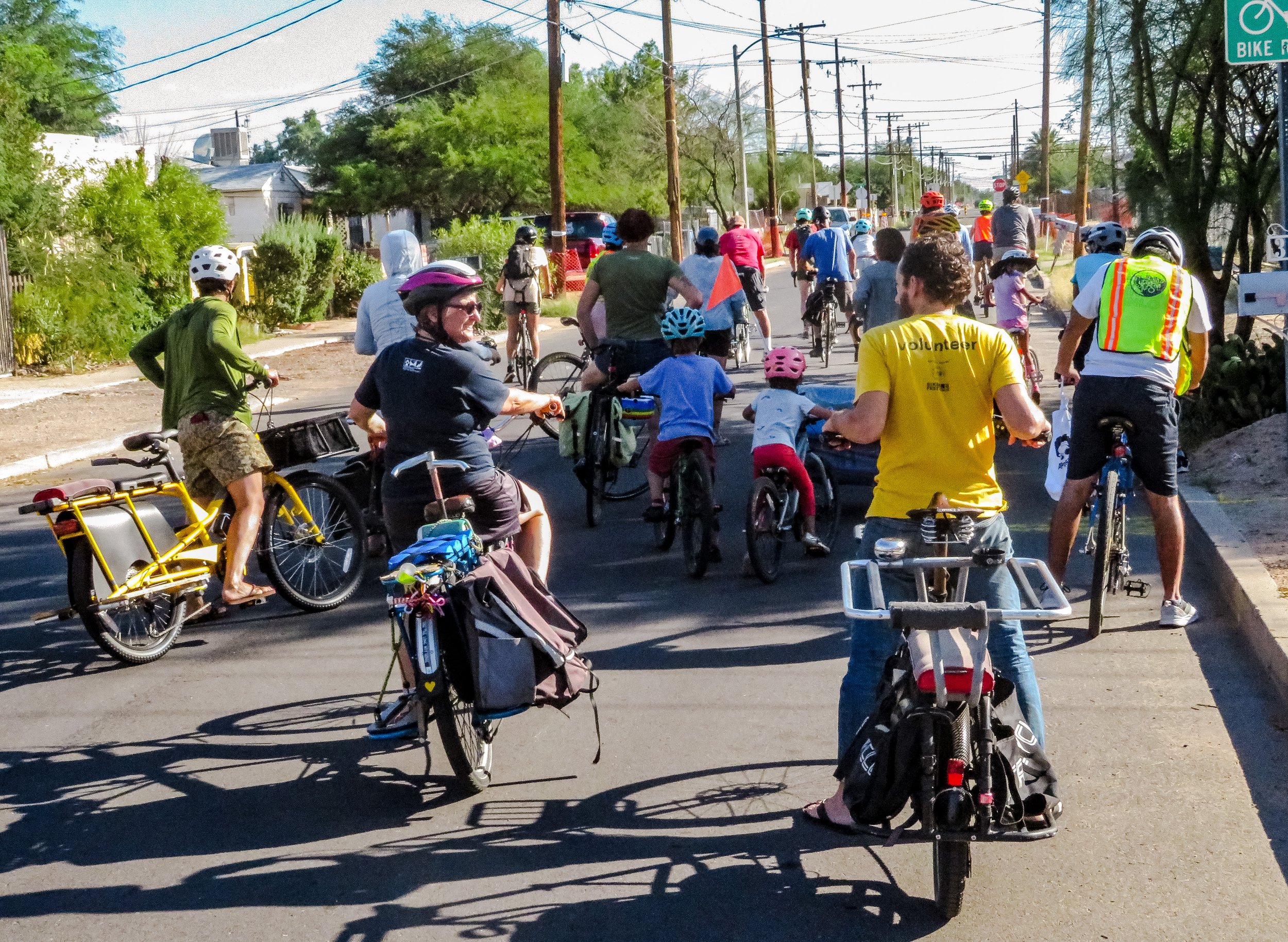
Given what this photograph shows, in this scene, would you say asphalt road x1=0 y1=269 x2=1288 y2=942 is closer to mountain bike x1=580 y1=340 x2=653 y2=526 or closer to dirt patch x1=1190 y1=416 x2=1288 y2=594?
dirt patch x1=1190 y1=416 x2=1288 y2=594

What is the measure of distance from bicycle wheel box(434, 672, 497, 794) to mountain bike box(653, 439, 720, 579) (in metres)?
2.95

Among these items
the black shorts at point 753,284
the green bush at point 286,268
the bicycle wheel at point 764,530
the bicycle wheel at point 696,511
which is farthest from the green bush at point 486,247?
the bicycle wheel at point 764,530

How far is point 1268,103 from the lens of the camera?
12109 mm

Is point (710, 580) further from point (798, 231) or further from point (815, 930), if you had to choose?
point (798, 231)

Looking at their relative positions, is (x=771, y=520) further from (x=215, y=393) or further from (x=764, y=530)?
(x=215, y=393)

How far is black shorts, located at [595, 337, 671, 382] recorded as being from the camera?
32.6 feet

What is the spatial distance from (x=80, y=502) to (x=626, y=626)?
2.66 m

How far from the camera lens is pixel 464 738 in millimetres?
5004

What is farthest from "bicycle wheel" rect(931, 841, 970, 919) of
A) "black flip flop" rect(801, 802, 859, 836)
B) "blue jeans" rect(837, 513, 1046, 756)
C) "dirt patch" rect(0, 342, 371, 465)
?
"dirt patch" rect(0, 342, 371, 465)

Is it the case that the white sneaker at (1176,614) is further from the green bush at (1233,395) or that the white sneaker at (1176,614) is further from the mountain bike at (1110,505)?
the green bush at (1233,395)

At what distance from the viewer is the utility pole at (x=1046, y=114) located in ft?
127

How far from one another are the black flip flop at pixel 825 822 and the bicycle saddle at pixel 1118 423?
2777 millimetres

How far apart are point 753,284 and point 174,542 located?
11360mm

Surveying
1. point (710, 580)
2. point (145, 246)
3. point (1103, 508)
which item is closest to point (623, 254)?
point (710, 580)
